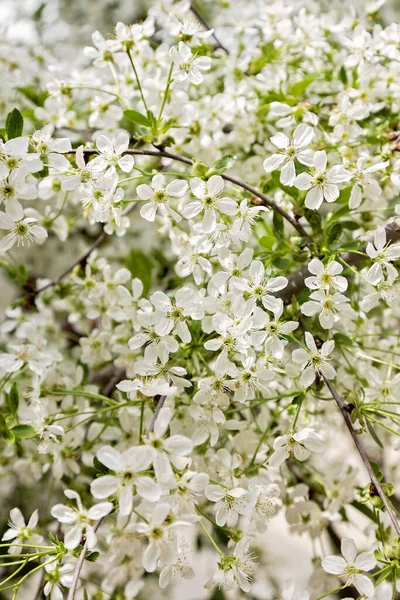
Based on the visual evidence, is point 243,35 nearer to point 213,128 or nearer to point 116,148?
point 213,128

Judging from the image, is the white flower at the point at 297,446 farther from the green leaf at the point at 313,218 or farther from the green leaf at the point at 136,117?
the green leaf at the point at 136,117

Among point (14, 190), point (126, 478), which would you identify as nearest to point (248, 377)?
point (126, 478)

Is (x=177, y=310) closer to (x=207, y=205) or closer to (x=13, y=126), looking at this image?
(x=207, y=205)

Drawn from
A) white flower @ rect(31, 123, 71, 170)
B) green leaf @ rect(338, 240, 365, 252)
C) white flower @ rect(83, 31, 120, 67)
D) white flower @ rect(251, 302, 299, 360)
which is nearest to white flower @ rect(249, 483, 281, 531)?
white flower @ rect(251, 302, 299, 360)

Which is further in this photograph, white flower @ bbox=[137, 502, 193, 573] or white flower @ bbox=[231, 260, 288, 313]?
white flower @ bbox=[231, 260, 288, 313]

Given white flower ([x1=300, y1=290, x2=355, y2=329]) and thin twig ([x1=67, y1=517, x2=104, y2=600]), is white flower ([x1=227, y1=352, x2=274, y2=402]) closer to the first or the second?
white flower ([x1=300, y1=290, x2=355, y2=329])

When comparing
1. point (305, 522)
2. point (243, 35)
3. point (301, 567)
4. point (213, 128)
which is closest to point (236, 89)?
point (213, 128)
